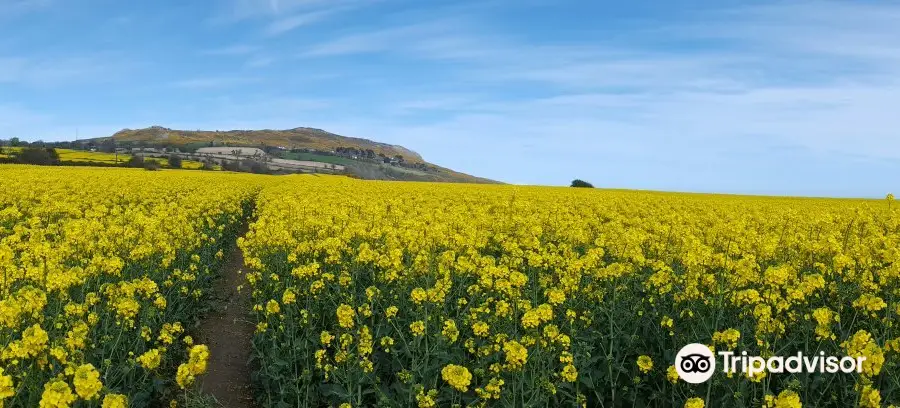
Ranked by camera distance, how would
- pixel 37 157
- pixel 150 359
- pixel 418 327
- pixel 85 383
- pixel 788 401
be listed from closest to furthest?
1. pixel 85 383
2. pixel 788 401
3. pixel 150 359
4. pixel 418 327
5. pixel 37 157

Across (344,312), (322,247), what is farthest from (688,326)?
(322,247)

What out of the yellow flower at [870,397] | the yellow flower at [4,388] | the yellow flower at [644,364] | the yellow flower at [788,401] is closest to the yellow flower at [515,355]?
the yellow flower at [644,364]

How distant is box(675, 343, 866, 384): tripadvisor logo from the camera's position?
5.92 meters

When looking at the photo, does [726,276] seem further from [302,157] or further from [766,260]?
[302,157]

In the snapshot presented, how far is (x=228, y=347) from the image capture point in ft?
33.4

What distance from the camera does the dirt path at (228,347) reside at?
8.42m

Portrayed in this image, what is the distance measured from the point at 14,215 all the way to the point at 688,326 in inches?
652

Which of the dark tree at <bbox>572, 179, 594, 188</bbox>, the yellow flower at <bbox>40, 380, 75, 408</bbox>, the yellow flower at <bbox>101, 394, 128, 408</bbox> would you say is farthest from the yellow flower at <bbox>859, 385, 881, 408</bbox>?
the dark tree at <bbox>572, 179, 594, 188</bbox>

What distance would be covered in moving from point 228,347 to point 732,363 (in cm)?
786

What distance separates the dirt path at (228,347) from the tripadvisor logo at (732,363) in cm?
564

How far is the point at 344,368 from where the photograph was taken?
22.6 feet

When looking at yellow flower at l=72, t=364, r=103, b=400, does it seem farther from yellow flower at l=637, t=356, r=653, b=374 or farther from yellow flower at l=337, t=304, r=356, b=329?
yellow flower at l=637, t=356, r=653, b=374

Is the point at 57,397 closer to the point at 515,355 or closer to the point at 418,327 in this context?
the point at 418,327

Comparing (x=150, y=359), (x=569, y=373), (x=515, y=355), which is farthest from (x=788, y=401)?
(x=150, y=359)
